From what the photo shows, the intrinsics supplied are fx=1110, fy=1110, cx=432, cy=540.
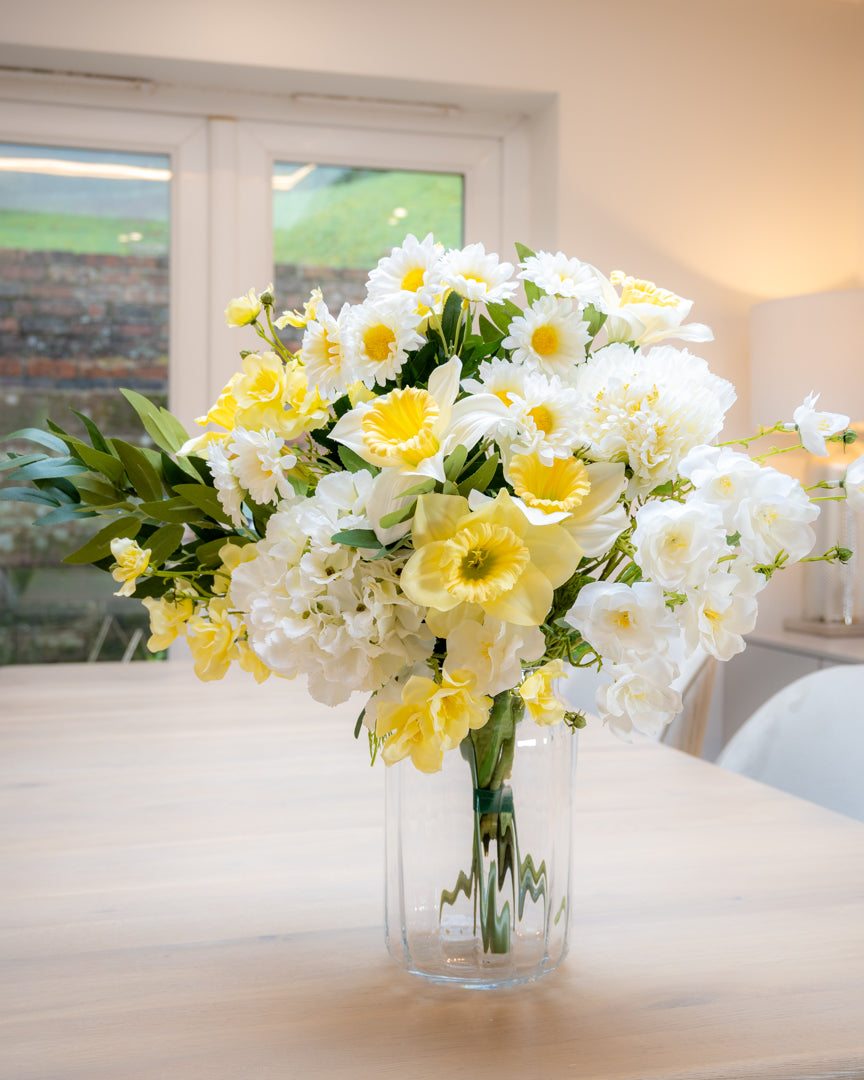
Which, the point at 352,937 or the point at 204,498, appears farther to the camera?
the point at 352,937

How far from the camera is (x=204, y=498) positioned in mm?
678

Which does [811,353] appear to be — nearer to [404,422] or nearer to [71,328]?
[71,328]

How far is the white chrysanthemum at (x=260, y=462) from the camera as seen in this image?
62 cm

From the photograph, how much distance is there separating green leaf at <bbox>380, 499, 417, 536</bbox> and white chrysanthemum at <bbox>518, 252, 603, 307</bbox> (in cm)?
17

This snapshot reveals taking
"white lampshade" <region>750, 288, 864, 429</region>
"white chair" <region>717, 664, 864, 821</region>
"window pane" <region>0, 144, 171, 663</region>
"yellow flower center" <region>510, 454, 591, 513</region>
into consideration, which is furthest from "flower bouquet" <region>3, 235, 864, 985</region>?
"window pane" <region>0, 144, 171, 663</region>

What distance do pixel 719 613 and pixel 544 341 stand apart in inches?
7.5

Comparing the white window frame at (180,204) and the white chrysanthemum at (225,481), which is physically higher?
the white window frame at (180,204)

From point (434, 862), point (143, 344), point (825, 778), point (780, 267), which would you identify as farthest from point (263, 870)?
point (780, 267)

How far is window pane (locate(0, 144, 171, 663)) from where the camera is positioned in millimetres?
3008

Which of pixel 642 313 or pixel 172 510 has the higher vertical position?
pixel 642 313

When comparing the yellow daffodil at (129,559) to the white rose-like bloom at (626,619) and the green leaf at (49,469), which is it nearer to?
the green leaf at (49,469)

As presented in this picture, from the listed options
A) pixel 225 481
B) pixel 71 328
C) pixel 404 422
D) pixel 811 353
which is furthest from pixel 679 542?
pixel 71 328

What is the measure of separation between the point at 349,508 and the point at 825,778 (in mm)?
950

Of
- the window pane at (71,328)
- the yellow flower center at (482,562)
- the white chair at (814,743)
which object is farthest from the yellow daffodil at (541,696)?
the window pane at (71,328)
